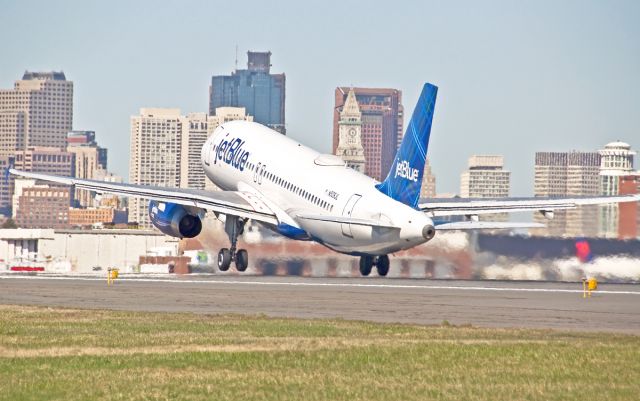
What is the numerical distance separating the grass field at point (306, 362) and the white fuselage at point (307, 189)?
65.0 ft

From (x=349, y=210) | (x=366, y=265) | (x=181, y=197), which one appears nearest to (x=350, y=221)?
(x=349, y=210)

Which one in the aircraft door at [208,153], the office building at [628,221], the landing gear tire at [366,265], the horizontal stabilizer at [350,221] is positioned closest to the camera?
the horizontal stabilizer at [350,221]

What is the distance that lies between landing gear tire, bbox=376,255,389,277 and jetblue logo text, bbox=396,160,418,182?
10.9 m

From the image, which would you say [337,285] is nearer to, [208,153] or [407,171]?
[407,171]

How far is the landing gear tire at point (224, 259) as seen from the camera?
76.8 metres

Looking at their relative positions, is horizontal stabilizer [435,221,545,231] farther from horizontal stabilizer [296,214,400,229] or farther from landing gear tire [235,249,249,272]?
landing gear tire [235,249,249,272]

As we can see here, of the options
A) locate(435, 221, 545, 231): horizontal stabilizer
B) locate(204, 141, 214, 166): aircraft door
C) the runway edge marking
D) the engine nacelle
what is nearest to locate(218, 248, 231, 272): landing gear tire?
the engine nacelle

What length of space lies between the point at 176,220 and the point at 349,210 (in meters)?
12.2

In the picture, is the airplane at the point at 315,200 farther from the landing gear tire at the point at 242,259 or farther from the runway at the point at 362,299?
the runway at the point at 362,299

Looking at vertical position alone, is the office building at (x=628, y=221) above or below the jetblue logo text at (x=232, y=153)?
below

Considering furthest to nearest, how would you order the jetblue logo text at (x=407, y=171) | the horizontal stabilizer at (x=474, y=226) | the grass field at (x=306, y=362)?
the horizontal stabilizer at (x=474, y=226) < the jetblue logo text at (x=407, y=171) < the grass field at (x=306, y=362)

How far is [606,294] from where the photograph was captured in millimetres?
60250

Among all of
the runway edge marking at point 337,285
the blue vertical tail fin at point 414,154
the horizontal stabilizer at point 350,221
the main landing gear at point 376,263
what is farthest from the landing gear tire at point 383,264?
the blue vertical tail fin at point 414,154

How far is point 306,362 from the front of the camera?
33.1 metres
